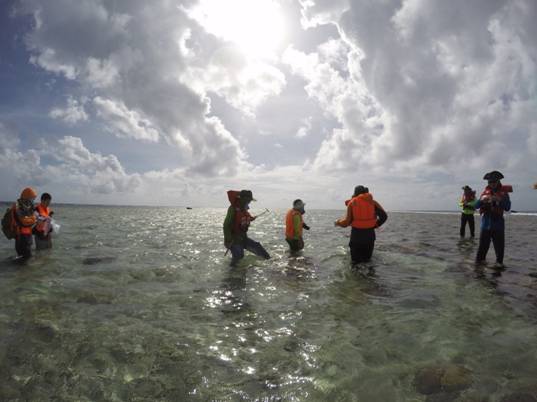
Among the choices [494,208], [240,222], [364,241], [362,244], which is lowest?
[362,244]

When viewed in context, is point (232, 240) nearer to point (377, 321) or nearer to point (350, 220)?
point (350, 220)

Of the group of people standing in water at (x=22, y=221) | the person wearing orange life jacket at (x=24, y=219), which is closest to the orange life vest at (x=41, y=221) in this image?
the group of people standing in water at (x=22, y=221)

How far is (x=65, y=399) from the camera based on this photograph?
342cm

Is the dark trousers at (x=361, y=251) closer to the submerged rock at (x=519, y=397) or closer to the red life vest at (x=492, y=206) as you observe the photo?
the red life vest at (x=492, y=206)

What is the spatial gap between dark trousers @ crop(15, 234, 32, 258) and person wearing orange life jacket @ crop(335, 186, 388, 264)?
11290 mm

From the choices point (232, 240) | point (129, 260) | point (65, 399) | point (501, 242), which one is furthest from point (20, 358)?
point (501, 242)

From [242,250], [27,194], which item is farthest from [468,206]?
[27,194]

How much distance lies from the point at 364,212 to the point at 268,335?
6.23 meters

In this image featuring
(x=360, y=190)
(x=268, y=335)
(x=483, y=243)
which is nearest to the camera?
(x=268, y=335)

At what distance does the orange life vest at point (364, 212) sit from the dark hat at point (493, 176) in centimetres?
365

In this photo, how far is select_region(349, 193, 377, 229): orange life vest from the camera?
10.2 m

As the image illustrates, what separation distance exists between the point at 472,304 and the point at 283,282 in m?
4.43

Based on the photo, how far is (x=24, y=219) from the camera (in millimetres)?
11359

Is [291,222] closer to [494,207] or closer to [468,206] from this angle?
[494,207]
